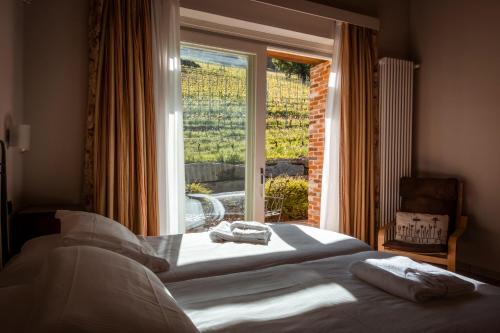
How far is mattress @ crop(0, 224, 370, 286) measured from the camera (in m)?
1.64

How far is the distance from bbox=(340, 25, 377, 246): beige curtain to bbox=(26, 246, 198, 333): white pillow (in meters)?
2.99

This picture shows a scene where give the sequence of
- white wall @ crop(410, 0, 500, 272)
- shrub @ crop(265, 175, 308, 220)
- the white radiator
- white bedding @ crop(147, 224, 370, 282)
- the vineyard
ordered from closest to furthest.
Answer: white bedding @ crop(147, 224, 370, 282) → the vineyard → white wall @ crop(410, 0, 500, 272) → the white radiator → shrub @ crop(265, 175, 308, 220)

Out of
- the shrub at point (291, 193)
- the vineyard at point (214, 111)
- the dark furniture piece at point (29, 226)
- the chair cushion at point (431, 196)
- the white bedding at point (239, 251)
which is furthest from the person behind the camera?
the shrub at point (291, 193)

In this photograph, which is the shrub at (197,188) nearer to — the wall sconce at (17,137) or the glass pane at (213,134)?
the glass pane at (213,134)

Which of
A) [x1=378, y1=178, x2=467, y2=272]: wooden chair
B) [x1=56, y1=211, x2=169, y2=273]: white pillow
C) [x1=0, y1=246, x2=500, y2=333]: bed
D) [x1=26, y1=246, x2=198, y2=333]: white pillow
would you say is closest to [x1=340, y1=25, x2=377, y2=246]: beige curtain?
[x1=378, y1=178, x2=467, y2=272]: wooden chair

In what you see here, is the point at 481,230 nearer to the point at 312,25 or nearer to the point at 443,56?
the point at 443,56

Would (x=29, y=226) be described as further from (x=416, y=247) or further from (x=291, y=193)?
(x=291, y=193)

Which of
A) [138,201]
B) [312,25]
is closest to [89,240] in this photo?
[138,201]

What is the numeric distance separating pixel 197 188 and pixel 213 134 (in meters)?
0.53

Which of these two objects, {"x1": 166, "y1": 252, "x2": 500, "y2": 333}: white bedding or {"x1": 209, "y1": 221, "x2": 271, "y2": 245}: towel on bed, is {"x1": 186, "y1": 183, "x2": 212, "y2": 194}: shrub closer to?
{"x1": 209, "y1": 221, "x2": 271, "y2": 245}: towel on bed

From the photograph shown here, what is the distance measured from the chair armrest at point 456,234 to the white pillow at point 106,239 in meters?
2.52

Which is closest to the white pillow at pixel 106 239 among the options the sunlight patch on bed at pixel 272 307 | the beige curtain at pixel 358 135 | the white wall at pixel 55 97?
the sunlight patch on bed at pixel 272 307

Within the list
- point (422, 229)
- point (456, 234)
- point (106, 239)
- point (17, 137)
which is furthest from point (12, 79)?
point (456, 234)

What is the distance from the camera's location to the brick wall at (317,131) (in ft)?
14.1
